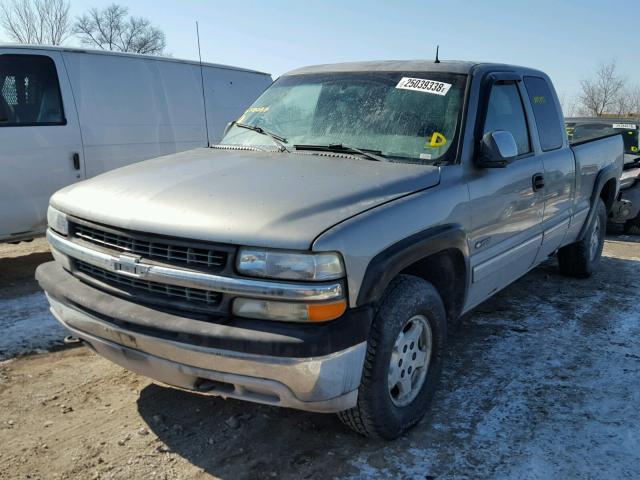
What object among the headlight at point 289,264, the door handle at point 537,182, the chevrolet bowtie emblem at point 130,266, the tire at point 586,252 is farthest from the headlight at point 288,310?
the tire at point 586,252

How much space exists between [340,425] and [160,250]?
1.37 meters

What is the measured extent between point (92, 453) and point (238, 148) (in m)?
2.06

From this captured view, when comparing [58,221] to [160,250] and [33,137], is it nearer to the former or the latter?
[160,250]

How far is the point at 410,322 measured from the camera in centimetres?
308

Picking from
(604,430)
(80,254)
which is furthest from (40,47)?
(604,430)

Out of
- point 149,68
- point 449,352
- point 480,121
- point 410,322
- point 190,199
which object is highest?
point 149,68

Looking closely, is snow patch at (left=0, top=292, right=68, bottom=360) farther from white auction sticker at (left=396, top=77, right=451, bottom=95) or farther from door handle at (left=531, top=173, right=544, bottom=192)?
door handle at (left=531, top=173, right=544, bottom=192)

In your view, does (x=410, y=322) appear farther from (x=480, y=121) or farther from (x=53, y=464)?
(x=53, y=464)

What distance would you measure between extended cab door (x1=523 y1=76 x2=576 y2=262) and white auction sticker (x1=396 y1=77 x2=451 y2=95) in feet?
3.62

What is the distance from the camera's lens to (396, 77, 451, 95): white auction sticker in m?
3.75

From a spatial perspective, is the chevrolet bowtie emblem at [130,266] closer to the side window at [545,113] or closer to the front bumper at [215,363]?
the front bumper at [215,363]

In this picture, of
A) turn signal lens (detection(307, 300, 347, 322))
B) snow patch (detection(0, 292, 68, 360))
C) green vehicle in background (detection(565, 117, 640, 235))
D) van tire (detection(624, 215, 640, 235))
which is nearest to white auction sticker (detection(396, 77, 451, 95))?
turn signal lens (detection(307, 300, 347, 322))

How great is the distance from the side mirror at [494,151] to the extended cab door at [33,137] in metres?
4.15

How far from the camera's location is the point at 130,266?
2.76m
